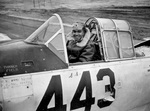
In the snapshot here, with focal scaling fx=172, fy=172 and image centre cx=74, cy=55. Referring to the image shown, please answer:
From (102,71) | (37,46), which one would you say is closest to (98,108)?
(102,71)

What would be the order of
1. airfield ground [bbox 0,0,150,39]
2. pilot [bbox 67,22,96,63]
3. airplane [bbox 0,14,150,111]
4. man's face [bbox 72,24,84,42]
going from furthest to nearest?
airfield ground [bbox 0,0,150,39] < man's face [bbox 72,24,84,42] < pilot [bbox 67,22,96,63] < airplane [bbox 0,14,150,111]

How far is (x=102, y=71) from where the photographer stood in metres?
2.89

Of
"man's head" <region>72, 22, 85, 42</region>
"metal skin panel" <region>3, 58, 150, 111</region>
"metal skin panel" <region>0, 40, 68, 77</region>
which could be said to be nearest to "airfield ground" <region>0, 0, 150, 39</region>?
"metal skin panel" <region>3, 58, 150, 111</region>

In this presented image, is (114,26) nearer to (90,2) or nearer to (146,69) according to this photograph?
(146,69)

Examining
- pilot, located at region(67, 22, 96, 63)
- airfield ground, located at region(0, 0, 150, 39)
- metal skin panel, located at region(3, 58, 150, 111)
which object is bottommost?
metal skin panel, located at region(3, 58, 150, 111)

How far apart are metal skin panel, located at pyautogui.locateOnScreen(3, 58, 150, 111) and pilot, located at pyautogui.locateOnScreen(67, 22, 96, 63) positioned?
366mm

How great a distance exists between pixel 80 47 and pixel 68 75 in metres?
0.84

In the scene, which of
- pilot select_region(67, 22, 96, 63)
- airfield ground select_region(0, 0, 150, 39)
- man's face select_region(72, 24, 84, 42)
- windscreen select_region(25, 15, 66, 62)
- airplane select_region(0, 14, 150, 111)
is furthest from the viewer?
airfield ground select_region(0, 0, 150, 39)

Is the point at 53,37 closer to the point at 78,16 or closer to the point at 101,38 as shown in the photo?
the point at 101,38

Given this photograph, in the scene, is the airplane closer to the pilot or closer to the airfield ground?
the pilot

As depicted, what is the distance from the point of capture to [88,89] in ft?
8.86

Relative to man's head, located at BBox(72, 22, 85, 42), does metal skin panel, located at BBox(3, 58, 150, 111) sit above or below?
below

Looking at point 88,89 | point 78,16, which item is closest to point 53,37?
point 88,89

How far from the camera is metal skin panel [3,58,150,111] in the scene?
7.41 ft
